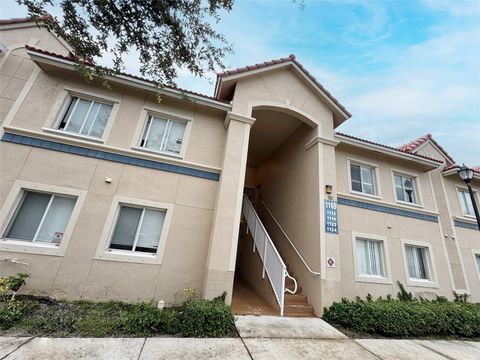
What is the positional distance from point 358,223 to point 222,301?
239 inches

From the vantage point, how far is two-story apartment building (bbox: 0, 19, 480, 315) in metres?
5.61

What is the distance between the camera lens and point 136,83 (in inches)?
271

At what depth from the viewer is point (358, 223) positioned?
8.16 metres

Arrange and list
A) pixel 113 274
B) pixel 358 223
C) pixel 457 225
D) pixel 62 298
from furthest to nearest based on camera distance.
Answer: pixel 457 225 < pixel 358 223 < pixel 113 274 < pixel 62 298

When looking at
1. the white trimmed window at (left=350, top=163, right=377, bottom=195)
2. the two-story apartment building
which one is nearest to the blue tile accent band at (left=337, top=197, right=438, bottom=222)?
the two-story apartment building

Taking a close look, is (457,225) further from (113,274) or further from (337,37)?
(113,274)

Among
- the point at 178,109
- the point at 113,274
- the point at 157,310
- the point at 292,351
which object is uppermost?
the point at 178,109

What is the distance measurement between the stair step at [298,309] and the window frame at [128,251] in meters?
4.12

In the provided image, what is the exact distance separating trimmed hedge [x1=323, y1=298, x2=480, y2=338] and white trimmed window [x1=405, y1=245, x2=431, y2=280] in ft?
6.18

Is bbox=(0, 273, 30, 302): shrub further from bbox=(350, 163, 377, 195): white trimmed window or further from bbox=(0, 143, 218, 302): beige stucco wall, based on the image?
bbox=(350, 163, 377, 195): white trimmed window

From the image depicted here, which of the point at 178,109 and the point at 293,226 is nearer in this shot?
the point at 178,109

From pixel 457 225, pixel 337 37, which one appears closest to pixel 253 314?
pixel 337 37

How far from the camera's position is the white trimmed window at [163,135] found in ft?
22.9

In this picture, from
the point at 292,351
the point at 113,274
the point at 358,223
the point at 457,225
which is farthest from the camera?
the point at 457,225
